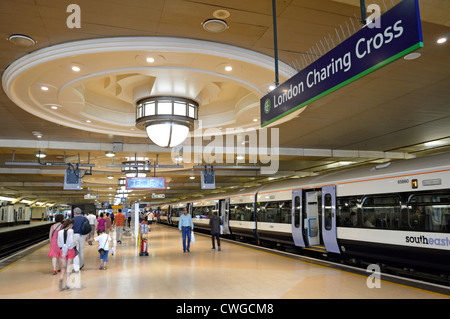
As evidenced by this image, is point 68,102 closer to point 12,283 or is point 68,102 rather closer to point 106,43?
point 106,43

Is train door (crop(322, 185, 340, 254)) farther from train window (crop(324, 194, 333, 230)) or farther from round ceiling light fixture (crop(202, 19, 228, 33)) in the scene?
round ceiling light fixture (crop(202, 19, 228, 33))

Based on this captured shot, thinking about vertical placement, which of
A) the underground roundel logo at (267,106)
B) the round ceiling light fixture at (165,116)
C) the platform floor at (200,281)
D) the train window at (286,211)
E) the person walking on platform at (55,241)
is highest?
the round ceiling light fixture at (165,116)

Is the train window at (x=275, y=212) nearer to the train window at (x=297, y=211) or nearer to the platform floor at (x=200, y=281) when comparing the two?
the train window at (x=297, y=211)

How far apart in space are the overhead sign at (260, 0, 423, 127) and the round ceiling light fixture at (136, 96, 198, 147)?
4.64 meters

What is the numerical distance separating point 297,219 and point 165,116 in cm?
665

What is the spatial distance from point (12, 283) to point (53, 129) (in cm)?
574

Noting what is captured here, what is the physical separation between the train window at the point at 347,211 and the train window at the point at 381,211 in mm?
310

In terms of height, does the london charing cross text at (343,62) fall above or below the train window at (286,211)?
above

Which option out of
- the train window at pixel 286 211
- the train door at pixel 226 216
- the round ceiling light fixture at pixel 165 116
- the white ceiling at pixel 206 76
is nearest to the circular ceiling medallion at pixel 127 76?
the white ceiling at pixel 206 76

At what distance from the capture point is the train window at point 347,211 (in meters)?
9.82

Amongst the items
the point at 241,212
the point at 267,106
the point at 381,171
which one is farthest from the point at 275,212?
the point at 267,106

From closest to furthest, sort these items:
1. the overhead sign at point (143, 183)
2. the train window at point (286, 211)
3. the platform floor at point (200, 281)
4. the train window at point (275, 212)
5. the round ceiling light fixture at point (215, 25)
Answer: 1. the round ceiling light fixture at point (215, 25)
2. the platform floor at point (200, 281)
3. the train window at point (286, 211)
4. the train window at point (275, 212)
5. the overhead sign at point (143, 183)

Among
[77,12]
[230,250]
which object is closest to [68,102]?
[77,12]

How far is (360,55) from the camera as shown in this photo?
3.21 m
